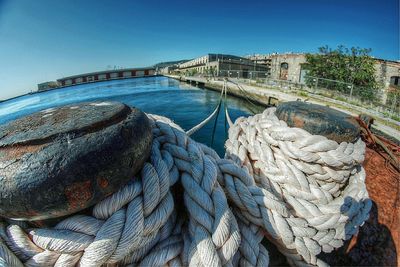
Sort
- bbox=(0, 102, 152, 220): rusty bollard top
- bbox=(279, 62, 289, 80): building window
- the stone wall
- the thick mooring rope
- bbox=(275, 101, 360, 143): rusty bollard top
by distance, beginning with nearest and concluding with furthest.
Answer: bbox=(0, 102, 152, 220): rusty bollard top, the thick mooring rope, bbox=(275, 101, 360, 143): rusty bollard top, the stone wall, bbox=(279, 62, 289, 80): building window

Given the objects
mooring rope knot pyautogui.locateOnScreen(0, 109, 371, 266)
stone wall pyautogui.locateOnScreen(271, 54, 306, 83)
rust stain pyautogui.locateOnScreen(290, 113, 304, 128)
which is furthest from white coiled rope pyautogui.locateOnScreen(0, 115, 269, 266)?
stone wall pyautogui.locateOnScreen(271, 54, 306, 83)

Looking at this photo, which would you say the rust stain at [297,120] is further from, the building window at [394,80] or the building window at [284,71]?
the building window at [284,71]

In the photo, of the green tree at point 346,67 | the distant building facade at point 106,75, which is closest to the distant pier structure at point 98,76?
the distant building facade at point 106,75

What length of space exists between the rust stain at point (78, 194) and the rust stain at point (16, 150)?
0.14 metres

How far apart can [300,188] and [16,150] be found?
1.25 metres

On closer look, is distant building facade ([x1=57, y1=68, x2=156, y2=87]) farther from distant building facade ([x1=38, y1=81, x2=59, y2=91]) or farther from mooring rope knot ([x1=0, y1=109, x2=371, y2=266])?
mooring rope knot ([x1=0, y1=109, x2=371, y2=266])

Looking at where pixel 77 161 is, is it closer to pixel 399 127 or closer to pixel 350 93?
pixel 399 127

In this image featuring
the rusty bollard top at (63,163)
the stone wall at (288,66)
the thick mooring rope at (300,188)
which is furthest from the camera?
the stone wall at (288,66)

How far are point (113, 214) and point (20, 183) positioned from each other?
24cm

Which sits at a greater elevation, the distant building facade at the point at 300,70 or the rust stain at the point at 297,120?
the distant building facade at the point at 300,70

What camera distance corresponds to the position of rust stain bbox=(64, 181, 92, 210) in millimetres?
534

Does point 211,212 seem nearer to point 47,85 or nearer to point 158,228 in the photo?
point 158,228

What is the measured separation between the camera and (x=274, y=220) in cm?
88

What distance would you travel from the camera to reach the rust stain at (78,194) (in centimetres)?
53
